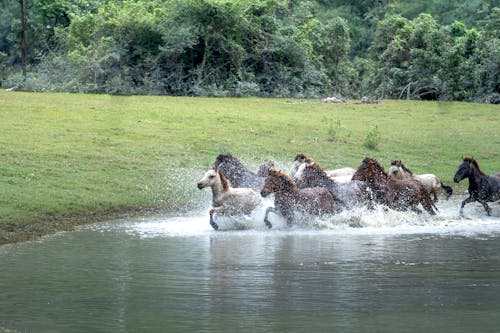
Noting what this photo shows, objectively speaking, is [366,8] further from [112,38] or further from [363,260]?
[363,260]

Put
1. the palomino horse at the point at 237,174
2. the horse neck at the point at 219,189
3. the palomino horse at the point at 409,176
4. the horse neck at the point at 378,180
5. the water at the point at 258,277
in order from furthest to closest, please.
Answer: the palomino horse at the point at 409,176 < the palomino horse at the point at 237,174 < the horse neck at the point at 378,180 < the horse neck at the point at 219,189 < the water at the point at 258,277

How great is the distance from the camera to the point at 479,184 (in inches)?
690

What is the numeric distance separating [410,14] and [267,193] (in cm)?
3990

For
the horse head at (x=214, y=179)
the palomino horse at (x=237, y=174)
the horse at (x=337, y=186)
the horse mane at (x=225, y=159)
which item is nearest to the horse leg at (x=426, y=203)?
the horse at (x=337, y=186)

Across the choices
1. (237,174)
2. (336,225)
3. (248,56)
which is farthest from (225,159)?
(248,56)

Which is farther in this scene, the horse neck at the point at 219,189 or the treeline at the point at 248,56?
the treeline at the point at 248,56

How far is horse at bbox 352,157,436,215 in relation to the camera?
54.0ft

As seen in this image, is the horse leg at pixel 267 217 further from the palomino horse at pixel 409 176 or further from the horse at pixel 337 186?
the palomino horse at pixel 409 176

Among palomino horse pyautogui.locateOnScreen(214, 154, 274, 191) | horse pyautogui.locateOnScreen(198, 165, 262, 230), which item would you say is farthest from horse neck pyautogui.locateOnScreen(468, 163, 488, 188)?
horse pyautogui.locateOnScreen(198, 165, 262, 230)

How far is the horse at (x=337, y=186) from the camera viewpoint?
16.0m

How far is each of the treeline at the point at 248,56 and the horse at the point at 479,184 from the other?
1702cm

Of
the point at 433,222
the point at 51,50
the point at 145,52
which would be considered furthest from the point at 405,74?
the point at 433,222

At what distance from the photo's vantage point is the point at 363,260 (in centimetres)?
1210

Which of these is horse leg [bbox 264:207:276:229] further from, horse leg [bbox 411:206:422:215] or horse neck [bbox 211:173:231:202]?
horse leg [bbox 411:206:422:215]
